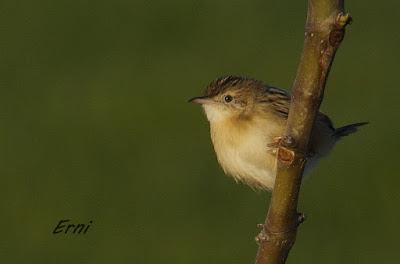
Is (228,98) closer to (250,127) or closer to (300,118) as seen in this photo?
(250,127)

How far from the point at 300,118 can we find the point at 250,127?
8.25ft

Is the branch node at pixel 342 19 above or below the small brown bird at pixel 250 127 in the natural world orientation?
above

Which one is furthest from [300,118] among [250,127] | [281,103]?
[281,103]

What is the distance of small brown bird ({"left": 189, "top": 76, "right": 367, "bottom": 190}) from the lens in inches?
235

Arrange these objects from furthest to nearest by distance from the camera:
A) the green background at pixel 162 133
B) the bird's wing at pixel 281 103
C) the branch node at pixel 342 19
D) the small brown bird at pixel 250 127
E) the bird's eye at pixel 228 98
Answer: the green background at pixel 162 133
the bird's eye at pixel 228 98
the bird's wing at pixel 281 103
the small brown bird at pixel 250 127
the branch node at pixel 342 19

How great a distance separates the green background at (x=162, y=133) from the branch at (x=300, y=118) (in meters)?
6.96

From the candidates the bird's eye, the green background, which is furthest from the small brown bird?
the green background

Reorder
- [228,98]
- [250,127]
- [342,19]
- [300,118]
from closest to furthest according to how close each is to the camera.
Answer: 1. [342,19]
2. [300,118]
3. [250,127]
4. [228,98]

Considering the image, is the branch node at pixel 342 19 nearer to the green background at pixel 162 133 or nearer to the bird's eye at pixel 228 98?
the bird's eye at pixel 228 98

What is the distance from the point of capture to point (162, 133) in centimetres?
1342

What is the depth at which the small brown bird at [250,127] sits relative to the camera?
235 inches

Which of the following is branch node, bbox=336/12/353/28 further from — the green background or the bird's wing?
the green background

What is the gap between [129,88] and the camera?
48.4 feet

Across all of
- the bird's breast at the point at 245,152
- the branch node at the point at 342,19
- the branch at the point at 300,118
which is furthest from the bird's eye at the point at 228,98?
the branch node at the point at 342,19
